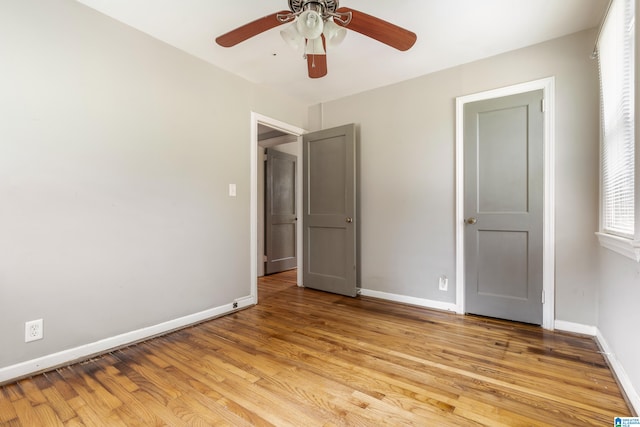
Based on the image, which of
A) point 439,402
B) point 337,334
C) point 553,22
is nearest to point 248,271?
point 337,334

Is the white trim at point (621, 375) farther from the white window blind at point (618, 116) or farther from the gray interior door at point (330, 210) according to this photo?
the gray interior door at point (330, 210)

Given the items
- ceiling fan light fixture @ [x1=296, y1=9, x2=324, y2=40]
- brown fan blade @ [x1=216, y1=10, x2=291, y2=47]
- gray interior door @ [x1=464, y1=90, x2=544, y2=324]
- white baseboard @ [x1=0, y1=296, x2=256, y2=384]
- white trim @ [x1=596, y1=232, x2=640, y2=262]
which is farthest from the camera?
gray interior door @ [x1=464, y1=90, x2=544, y2=324]

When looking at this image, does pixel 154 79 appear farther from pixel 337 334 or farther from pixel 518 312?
pixel 518 312

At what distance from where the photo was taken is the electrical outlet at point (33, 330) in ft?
5.99

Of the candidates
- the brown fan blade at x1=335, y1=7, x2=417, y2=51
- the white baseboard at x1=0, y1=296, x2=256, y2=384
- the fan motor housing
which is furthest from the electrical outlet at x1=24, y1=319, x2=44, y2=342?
the brown fan blade at x1=335, y1=7, x2=417, y2=51

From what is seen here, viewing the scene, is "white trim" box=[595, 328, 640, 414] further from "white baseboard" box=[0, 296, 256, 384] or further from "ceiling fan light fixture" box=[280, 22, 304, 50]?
"white baseboard" box=[0, 296, 256, 384]

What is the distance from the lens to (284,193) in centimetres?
508

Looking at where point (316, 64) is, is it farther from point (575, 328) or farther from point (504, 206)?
point (575, 328)

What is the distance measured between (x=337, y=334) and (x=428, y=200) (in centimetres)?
159

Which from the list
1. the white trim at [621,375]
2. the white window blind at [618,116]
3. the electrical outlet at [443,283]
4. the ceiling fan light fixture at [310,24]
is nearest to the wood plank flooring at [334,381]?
the white trim at [621,375]

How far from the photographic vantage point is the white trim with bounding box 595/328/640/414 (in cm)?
148

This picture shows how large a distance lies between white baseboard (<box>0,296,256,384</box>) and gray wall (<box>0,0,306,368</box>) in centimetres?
4

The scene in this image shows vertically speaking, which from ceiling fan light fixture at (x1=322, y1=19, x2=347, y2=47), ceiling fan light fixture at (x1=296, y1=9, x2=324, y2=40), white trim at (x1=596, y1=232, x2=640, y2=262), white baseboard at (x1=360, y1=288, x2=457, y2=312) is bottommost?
white baseboard at (x1=360, y1=288, x2=457, y2=312)

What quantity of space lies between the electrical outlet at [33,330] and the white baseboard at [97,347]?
130 millimetres
